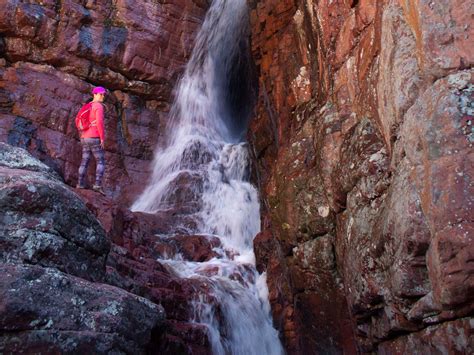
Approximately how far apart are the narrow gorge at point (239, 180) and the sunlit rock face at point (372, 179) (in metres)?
0.03

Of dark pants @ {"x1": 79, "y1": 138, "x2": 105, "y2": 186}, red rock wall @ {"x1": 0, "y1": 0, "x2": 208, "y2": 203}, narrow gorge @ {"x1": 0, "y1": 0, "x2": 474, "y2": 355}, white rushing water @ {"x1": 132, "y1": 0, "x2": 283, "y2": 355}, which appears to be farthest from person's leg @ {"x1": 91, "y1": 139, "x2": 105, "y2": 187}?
red rock wall @ {"x1": 0, "y1": 0, "x2": 208, "y2": 203}

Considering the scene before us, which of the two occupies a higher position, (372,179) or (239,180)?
(239,180)

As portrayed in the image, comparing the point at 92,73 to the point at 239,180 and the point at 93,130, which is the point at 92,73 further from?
the point at 239,180

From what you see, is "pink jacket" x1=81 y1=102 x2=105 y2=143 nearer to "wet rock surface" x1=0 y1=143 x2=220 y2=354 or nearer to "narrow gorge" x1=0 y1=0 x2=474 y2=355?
"narrow gorge" x1=0 y1=0 x2=474 y2=355

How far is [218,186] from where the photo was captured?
14.4 meters

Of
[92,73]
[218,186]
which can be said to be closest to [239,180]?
[218,186]

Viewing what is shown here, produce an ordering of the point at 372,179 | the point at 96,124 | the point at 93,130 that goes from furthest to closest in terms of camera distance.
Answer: the point at 93,130, the point at 96,124, the point at 372,179

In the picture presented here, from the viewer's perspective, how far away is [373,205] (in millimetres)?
6227

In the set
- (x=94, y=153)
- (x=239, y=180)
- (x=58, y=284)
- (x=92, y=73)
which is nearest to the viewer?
(x=58, y=284)

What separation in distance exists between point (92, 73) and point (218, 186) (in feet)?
17.6

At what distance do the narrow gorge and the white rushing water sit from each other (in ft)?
0.18

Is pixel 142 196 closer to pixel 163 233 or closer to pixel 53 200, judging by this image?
pixel 163 233

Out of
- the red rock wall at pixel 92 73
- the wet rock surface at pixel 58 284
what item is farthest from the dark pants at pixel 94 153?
the wet rock surface at pixel 58 284

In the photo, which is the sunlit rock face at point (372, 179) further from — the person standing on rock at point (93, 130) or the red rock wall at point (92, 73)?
the red rock wall at point (92, 73)
